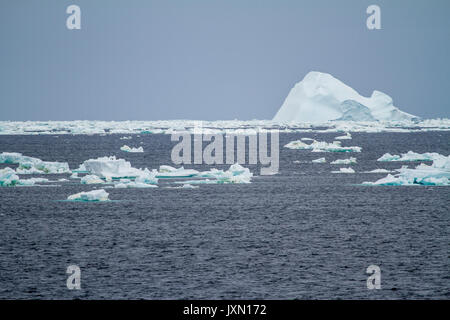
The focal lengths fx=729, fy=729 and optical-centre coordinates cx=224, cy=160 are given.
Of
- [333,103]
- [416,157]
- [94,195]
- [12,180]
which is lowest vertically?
[416,157]

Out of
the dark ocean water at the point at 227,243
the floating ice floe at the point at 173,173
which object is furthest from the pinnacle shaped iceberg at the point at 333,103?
the dark ocean water at the point at 227,243

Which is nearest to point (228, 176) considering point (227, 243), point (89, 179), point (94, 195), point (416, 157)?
point (89, 179)

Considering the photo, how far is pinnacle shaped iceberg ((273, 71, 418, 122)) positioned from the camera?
118 metres

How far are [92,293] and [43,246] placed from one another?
4417 millimetres

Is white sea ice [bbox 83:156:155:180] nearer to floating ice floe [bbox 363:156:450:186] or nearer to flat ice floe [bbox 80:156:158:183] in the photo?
flat ice floe [bbox 80:156:158:183]

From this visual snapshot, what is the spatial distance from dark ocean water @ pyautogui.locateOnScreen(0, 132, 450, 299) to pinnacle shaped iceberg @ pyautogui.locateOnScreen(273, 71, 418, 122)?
91.2m

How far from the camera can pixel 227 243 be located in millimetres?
16359

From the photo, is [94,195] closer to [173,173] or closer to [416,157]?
[173,173]

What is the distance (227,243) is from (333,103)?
104739 millimetres

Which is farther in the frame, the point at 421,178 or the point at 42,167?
the point at 42,167

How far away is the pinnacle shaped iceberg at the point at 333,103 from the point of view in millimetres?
117562

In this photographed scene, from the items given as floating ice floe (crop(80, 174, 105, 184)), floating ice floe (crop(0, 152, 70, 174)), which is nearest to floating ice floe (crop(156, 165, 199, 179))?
floating ice floe (crop(80, 174, 105, 184))

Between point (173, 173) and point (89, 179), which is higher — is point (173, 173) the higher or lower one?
the lower one

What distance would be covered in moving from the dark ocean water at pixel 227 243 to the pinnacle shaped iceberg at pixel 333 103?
9122 centimetres
